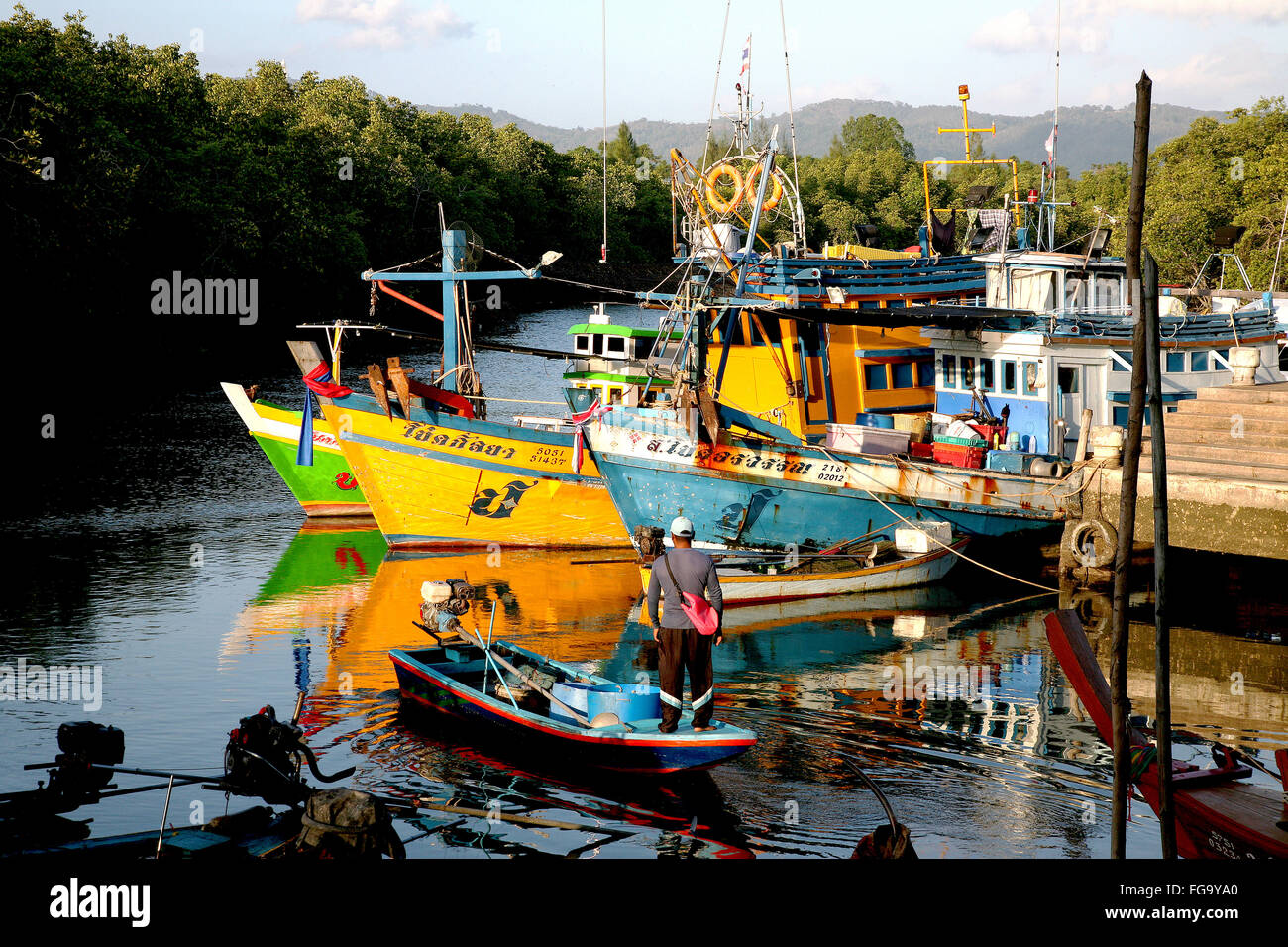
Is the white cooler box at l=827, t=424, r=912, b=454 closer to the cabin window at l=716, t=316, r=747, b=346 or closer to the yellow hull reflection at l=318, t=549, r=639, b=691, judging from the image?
the cabin window at l=716, t=316, r=747, b=346

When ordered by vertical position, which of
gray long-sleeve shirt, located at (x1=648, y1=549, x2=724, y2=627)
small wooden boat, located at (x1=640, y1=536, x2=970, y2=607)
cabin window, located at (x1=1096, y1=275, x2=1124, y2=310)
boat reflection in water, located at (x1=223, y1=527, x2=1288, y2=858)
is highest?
cabin window, located at (x1=1096, y1=275, x2=1124, y2=310)

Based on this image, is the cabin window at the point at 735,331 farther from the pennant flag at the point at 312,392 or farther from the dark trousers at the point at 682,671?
the dark trousers at the point at 682,671

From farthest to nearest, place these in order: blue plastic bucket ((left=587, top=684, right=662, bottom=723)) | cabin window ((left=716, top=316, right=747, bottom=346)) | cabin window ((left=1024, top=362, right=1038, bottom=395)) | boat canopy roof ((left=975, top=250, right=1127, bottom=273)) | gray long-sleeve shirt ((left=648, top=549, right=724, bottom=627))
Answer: cabin window ((left=716, top=316, right=747, bottom=346)) → boat canopy roof ((left=975, top=250, right=1127, bottom=273)) → cabin window ((left=1024, top=362, right=1038, bottom=395)) → blue plastic bucket ((left=587, top=684, right=662, bottom=723)) → gray long-sleeve shirt ((left=648, top=549, right=724, bottom=627))

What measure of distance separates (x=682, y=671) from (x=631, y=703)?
0.83m

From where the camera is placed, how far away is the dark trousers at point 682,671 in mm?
11438

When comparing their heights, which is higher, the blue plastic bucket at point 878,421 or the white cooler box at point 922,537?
the blue plastic bucket at point 878,421

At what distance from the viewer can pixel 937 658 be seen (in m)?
17.3

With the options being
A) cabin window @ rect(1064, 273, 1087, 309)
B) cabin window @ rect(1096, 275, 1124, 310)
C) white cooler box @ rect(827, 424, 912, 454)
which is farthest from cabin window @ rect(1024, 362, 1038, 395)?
cabin window @ rect(1096, 275, 1124, 310)

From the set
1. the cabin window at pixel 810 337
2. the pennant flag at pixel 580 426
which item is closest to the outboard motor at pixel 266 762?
the pennant flag at pixel 580 426

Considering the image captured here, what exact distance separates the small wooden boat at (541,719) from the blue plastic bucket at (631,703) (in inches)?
3.9

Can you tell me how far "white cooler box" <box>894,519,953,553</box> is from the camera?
20.5 meters

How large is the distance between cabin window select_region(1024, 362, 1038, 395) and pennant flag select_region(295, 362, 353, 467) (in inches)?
484
